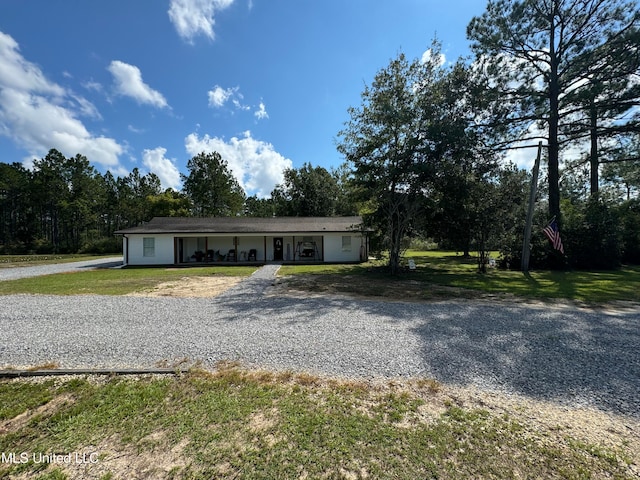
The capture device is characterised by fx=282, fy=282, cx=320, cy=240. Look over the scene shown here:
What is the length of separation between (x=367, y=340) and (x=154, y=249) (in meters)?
17.8

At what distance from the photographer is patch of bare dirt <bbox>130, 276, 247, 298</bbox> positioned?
8.30 metres

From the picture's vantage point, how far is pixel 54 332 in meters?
4.93

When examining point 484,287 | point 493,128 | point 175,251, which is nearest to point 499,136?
point 493,128

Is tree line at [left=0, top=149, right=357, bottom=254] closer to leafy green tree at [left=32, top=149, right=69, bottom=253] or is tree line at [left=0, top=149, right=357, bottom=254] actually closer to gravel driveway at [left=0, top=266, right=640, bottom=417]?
leafy green tree at [left=32, top=149, right=69, bottom=253]

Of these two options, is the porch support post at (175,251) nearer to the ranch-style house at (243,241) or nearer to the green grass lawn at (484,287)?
the ranch-style house at (243,241)

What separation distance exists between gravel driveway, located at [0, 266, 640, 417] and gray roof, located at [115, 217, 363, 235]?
1181cm

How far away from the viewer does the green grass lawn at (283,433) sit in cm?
203

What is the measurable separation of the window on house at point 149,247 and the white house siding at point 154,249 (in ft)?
0.19

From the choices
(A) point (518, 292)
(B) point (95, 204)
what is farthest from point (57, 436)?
(B) point (95, 204)

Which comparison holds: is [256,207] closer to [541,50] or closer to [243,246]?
[243,246]

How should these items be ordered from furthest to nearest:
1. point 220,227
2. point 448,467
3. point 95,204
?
point 95,204, point 220,227, point 448,467

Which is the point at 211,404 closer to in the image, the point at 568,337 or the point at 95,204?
the point at 568,337

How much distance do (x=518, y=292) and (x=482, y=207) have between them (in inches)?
218

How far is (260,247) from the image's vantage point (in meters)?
20.6
